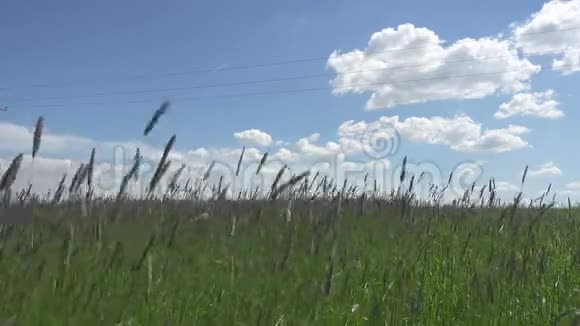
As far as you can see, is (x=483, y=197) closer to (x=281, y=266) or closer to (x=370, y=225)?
(x=370, y=225)

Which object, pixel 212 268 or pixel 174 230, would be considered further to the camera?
pixel 212 268

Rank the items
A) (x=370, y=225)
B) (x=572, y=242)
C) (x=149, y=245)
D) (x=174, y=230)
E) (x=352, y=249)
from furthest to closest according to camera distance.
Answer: (x=370, y=225) → (x=572, y=242) → (x=352, y=249) → (x=174, y=230) → (x=149, y=245)

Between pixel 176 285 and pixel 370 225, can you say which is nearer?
pixel 176 285

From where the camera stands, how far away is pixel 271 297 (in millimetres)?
2633

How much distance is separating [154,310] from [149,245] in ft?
1.68

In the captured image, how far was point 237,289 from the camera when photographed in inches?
113

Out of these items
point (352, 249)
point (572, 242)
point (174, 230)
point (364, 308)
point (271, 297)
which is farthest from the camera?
point (572, 242)

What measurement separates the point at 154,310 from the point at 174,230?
1.22 feet

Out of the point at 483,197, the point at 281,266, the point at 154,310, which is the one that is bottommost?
the point at 154,310

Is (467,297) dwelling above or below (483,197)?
below

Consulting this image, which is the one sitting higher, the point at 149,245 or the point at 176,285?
the point at 149,245

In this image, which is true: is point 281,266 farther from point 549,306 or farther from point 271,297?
point 549,306

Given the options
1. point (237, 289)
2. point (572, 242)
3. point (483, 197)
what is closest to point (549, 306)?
point (237, 289)

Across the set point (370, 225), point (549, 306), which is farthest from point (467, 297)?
point (370, 225)
